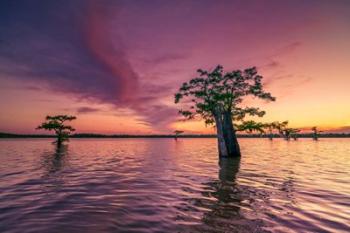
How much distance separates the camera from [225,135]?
2827 centimetres

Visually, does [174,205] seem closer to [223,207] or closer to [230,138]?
[223,207]

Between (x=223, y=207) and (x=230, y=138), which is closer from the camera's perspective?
(x=223, y=207)

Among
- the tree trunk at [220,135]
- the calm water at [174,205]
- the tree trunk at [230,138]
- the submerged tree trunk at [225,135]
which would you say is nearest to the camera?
the calm water at [174,205]

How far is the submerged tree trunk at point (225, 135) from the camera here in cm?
2794

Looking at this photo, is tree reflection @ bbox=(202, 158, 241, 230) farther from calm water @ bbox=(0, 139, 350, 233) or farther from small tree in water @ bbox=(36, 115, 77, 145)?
small tree in water @ bbox=(36, 115, 77, 145)

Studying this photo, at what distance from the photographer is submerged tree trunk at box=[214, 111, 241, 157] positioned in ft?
91.7

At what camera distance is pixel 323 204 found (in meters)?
8.85

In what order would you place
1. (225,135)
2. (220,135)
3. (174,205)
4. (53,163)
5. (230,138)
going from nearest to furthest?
(174,205) → (53,163) → (220,135) → (225,135) → (230,138)

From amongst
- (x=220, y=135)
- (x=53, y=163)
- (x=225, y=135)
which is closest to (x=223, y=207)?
(x=53, y=163)

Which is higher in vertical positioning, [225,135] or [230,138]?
[225,135]

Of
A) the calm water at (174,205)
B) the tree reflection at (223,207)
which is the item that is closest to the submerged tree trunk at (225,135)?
the calm water at (174,205)

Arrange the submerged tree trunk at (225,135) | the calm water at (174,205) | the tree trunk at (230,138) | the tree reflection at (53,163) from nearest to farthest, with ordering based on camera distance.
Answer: the calm water at (174,205) < the tree reflection at (53,163) < the submerged tree trunk at (225,135) < the tree trunk at (230,138)

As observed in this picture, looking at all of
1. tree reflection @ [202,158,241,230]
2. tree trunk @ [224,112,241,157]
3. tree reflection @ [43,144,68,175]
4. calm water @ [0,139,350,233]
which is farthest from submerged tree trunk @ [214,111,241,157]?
tree reflection @ [43,144,68,175]

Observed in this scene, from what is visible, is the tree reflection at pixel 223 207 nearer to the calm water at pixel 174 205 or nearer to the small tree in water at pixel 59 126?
the calm water at pixel 174 205
